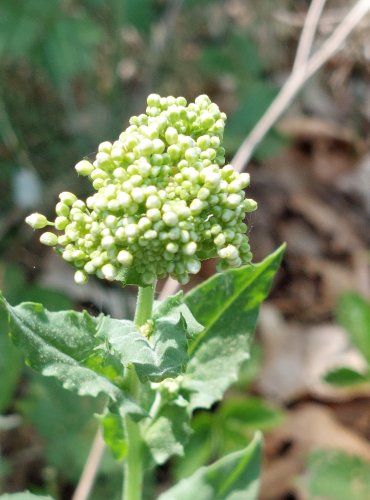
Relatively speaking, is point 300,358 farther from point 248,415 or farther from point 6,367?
point 6,367

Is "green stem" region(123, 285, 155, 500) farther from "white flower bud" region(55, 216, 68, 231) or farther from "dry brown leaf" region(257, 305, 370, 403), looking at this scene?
"dry brown leaf" region(257, 305, 370, 403)

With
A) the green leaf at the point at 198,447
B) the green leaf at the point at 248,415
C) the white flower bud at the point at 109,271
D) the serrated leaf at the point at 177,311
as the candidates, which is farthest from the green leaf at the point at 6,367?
the white flower bud at the point at 109,271

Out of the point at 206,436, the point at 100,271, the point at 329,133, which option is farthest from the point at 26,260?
the point at 100,271

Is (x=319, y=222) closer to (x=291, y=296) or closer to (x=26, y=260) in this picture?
(x=291, y=296)

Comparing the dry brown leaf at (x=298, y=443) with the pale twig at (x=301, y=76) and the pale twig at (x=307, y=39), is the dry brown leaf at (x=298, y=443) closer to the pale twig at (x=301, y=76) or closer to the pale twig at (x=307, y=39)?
the pale twig at (x=301, y=76)

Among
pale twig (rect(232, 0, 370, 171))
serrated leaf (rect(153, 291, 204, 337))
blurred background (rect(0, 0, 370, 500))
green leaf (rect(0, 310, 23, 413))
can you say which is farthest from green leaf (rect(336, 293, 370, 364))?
serrated leaf (rect(153, 291, 204, 337))
